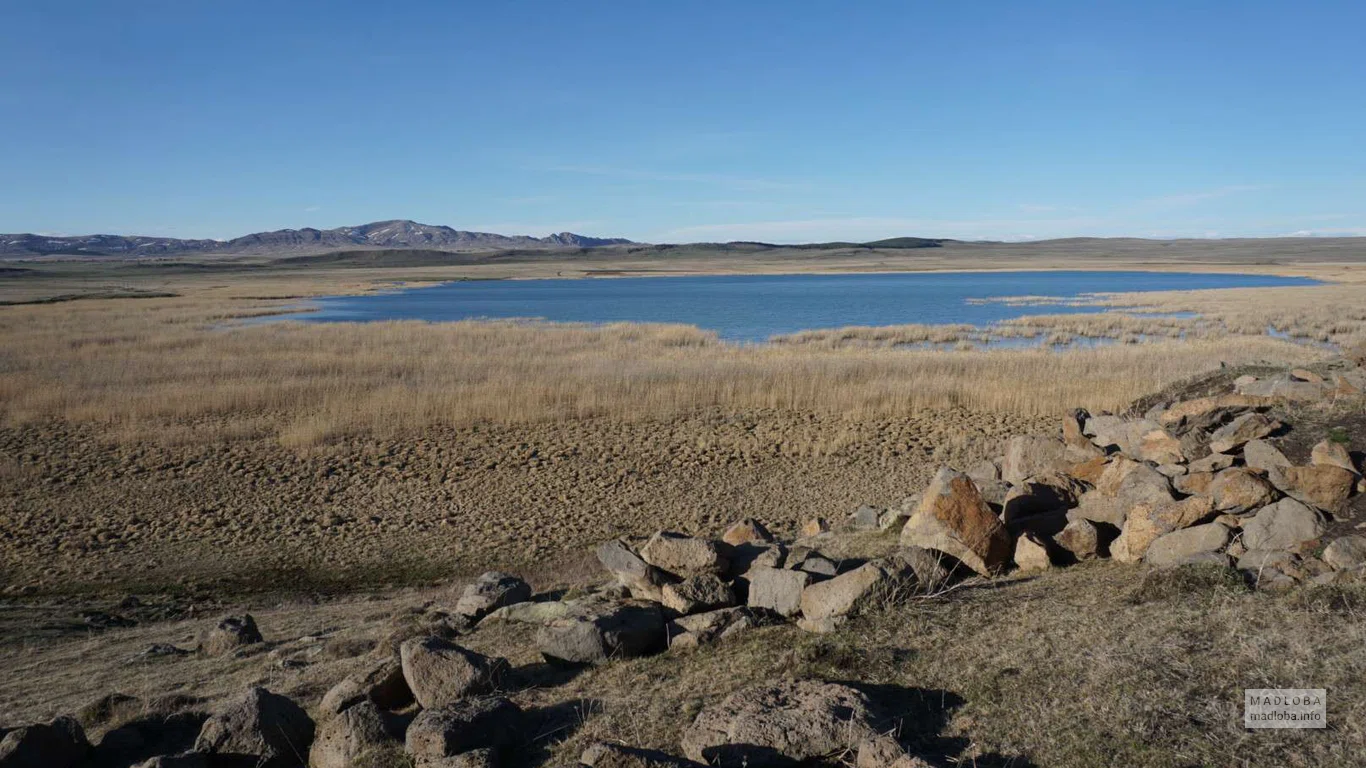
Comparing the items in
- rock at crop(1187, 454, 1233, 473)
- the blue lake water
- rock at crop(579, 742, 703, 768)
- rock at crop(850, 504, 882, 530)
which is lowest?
the blue lake water

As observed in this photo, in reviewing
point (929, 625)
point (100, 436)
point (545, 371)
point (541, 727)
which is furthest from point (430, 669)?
point (545, 371)

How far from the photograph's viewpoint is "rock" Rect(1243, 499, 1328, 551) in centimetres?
648

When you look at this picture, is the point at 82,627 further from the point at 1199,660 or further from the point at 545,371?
the point at 545,371

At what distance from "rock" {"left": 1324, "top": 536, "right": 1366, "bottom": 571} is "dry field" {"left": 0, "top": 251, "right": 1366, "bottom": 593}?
299 inches

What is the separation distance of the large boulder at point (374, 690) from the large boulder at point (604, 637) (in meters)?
0.96

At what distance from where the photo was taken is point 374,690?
17.8ft

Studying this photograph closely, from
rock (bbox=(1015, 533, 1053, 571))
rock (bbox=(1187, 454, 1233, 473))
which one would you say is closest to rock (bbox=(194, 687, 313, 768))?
rock (bbox=(1015, 533, 1053, 571))

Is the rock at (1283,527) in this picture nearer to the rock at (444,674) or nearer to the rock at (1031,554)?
the rock at (1031,554)

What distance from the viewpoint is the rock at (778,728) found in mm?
4348

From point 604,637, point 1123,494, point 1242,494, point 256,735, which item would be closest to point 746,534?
point 1123,494

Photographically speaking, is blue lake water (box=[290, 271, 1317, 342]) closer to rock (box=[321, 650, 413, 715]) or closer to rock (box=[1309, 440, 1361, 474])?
rock (box=[1309, 440, 1361, 474])

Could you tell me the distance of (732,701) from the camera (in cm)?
472

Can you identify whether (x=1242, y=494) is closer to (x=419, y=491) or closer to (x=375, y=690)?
(x=375, y=690)

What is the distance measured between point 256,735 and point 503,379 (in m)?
19.8
